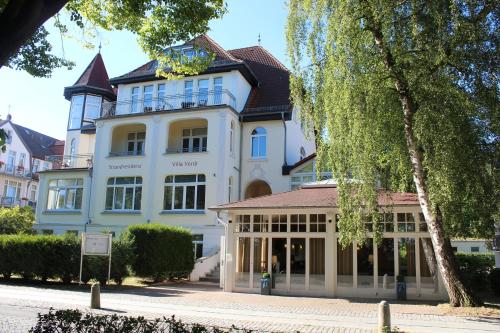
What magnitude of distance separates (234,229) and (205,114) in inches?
447

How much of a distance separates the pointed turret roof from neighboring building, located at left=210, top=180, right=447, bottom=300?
2054 centimetres

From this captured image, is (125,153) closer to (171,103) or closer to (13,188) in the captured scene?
(171,103)

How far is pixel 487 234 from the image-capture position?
1712 cm

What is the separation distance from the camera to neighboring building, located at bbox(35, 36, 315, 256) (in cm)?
2864

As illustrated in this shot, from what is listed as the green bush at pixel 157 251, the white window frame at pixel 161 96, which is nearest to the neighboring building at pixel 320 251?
the green bush at pixel 157 251

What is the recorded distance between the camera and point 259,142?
98.9 ft

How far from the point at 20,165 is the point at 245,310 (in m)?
51.8

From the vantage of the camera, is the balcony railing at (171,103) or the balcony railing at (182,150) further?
the balcony railing at (182,150)

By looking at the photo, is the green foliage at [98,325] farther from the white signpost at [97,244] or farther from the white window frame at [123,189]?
the white window frame at [123,189]

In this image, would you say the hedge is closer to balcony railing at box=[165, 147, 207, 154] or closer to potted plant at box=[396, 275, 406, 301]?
balcony railing at box=[165, 147, 207, 154]

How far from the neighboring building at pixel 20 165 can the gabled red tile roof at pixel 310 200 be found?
4240cm

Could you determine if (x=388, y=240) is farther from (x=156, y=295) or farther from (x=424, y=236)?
(x=156, y=295)

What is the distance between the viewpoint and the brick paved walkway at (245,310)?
11203mm

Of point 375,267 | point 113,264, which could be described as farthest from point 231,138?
point 375,267
